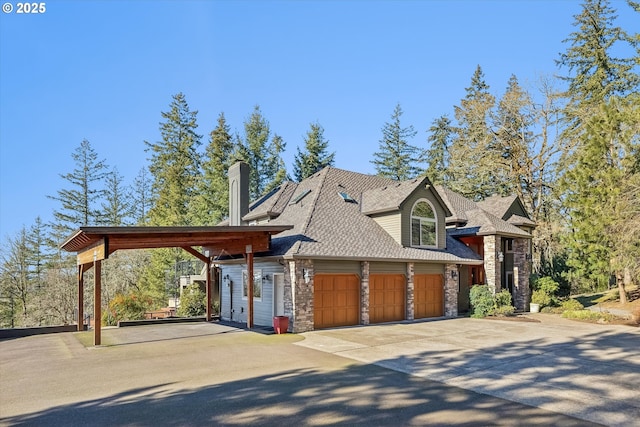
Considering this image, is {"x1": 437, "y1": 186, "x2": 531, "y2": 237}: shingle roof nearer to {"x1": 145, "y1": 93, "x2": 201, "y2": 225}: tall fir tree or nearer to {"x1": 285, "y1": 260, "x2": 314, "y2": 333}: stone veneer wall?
{"x1": 285, "y1": 260, "x2": 314, "y2": 333}: stone veneer wall

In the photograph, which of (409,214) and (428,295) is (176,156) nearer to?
(409,214)

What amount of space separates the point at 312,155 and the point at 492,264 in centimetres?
2552

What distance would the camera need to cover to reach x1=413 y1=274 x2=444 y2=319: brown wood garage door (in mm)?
20297

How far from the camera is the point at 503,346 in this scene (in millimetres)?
13086

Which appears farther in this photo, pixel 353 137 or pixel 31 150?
pixel 31 150

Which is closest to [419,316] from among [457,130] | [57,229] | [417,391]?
[417,391]

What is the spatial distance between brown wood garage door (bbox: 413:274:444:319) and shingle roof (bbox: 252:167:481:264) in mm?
1264

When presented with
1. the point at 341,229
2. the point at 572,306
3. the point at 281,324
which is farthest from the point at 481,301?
the point at 281,324

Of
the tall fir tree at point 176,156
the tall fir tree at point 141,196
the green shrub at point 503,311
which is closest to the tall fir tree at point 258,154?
the tall fir tree at point 176,156

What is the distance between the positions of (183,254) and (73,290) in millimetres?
8234

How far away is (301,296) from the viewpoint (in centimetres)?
1603

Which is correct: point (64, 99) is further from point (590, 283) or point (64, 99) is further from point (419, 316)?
point (590, 283)

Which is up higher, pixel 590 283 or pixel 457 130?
pixel 457 130

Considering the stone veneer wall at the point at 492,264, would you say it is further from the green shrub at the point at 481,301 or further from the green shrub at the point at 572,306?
the green shrub at the point at 572,306
